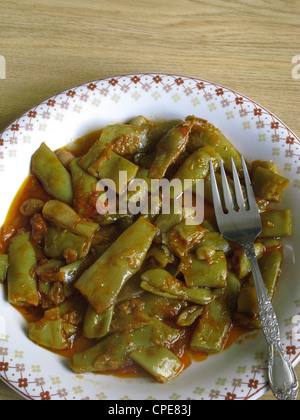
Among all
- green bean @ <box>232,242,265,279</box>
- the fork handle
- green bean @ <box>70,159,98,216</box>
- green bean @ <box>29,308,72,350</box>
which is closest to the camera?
the fork handle

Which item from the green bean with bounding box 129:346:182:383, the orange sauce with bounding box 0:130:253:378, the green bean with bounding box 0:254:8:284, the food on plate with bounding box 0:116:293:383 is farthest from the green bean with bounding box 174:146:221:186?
the green bean with bounding box 0:254:8:284

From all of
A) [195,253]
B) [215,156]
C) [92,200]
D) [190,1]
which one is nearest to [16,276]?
[92,200]

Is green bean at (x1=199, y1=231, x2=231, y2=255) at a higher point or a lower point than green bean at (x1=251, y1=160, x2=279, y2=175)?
lower

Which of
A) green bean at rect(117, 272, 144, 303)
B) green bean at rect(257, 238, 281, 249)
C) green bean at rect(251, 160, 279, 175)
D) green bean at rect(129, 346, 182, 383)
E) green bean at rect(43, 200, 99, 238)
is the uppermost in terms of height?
green bean at rect(251, 160, 279, 175)

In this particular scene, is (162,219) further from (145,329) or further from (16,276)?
(16,276)

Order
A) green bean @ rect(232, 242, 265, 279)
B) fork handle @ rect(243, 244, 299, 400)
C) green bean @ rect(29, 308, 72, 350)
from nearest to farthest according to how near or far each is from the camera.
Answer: fork handle @ rect(243, 244, 299, 400) < green bean @ rect(29, 308, 72, 350) < green bean @ rect(232, 242, 265, 279)

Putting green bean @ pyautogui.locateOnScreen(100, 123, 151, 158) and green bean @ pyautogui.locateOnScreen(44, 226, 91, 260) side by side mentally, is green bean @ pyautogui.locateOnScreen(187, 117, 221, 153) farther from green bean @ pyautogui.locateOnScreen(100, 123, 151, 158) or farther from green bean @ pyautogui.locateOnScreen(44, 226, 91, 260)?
green bean @ pyautogui.locateOnScreen(44, 226, 91, 260)
